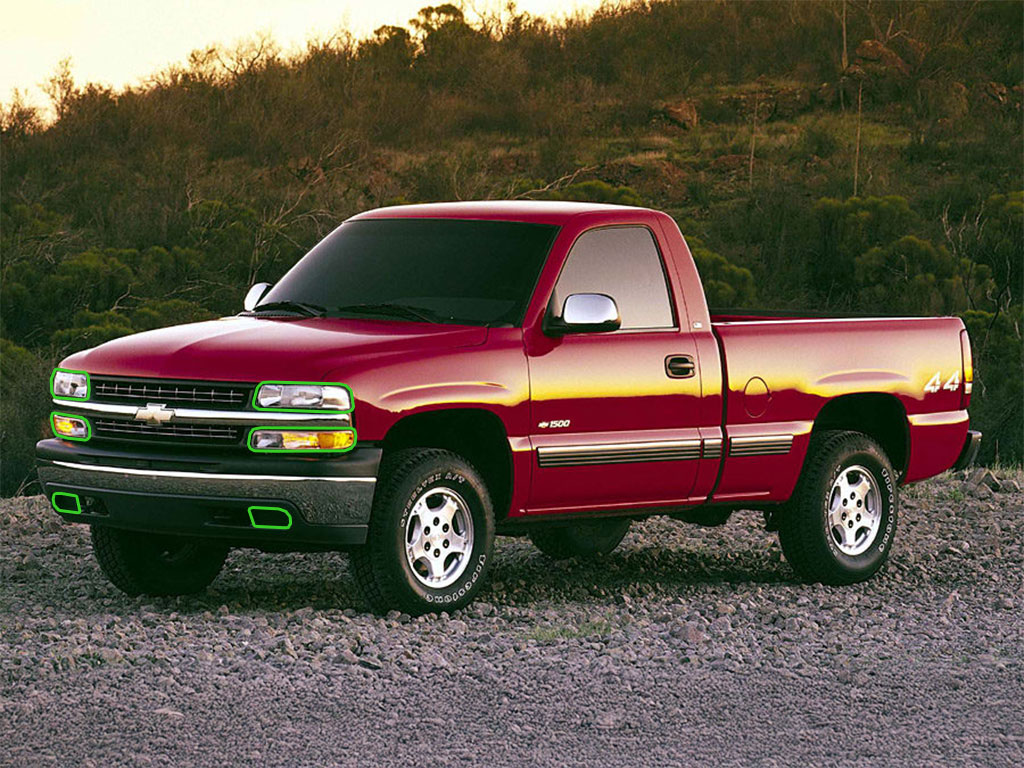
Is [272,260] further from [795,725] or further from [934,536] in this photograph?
[795,725]

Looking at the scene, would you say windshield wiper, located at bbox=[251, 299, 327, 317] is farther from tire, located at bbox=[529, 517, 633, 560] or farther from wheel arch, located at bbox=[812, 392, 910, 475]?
wheel arch, located at bbox=[812, 392, 910, 475]

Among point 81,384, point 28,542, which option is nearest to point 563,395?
point 81,384

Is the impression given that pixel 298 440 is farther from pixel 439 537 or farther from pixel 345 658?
pixel 345 658

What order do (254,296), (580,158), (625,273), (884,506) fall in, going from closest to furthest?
1. (625,273)
2. (254,296)
3. (884,506)
4. (580,158)

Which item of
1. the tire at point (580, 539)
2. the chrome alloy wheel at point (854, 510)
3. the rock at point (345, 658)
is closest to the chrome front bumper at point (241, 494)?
the rock at point (345, 658)

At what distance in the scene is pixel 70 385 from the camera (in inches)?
352

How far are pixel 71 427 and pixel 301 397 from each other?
1.45 meters

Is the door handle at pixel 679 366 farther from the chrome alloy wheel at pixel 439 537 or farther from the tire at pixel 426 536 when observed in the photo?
the chrome alloy wheel at pixel 439 537

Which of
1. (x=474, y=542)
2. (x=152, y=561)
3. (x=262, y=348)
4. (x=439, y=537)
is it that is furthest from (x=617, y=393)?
(x=152, y=561)

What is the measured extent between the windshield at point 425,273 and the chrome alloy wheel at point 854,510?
2.50 metres

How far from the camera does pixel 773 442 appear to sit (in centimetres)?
1005

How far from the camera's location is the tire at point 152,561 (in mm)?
9352

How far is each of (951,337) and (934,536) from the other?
6.22 ft

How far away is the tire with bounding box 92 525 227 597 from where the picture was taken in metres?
9.35
